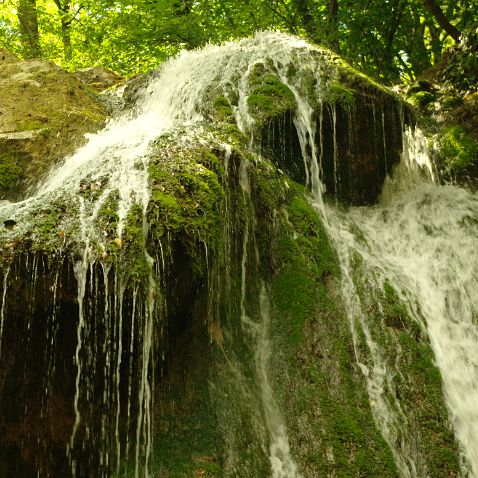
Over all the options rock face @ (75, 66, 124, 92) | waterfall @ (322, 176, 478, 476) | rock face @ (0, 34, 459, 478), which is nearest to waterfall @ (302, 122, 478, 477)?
waterfall @ (322, 176, 478, 476)

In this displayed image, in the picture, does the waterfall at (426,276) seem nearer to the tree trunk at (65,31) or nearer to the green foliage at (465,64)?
the green foliage at (465,64)

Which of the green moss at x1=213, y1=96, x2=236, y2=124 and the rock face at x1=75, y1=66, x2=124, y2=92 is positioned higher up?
the rock face at x1=75, y1=66, x2=124, y2=92

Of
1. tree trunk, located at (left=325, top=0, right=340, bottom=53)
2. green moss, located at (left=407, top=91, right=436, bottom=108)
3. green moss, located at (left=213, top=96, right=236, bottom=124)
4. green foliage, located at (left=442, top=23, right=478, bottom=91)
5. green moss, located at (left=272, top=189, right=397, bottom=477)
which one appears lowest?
green moss, located at (left=272, top=189, right=397, bottom=477)

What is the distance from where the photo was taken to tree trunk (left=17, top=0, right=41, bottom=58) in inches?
503

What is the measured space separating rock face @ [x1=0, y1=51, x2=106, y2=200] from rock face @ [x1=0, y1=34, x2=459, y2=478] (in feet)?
6.11

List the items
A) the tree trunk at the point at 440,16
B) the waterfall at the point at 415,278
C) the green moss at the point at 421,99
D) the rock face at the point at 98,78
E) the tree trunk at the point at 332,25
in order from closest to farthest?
the waterfall at the point at 415,278 → the green moss at the point at 421,99 → the tree trunk at the point at 440,16 → the tree trunk at the point at 332,25 → the rock face at the point at 98,78

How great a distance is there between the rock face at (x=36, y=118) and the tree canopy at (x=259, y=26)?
Result: 11.6 ft

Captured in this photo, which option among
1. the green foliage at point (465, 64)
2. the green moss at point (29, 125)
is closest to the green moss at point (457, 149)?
the green foliage at point (465, 64)

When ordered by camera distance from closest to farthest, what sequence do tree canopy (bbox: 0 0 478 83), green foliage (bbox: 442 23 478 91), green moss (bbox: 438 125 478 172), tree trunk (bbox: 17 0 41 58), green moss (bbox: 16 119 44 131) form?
green moss (bbox: 16 119 44 131) < green moss (bbox: 438 125 478 172) < green foliage (bbox: 442 23 478 91) < tree canopy (bbox: 0 0 478 83) < tree trunk (bbox: 17 0 41 58)

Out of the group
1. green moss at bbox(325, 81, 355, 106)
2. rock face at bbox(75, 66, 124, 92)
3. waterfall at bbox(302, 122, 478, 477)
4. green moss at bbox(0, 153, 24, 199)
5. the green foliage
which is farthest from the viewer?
rock face at bbox(75, 66, 124, 92)

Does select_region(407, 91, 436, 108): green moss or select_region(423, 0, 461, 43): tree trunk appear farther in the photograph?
select_region(423, 0, 461, 43): tree trunk

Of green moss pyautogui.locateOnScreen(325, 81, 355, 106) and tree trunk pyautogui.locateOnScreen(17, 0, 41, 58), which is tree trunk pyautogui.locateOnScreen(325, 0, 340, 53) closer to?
green moss pyautogui.locateOnScreen(325, 81, 355, 106)

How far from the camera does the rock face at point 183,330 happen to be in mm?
3555

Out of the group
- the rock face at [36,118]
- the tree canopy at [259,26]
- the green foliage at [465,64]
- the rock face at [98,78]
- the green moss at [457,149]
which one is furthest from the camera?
the rock face at [98,78]
